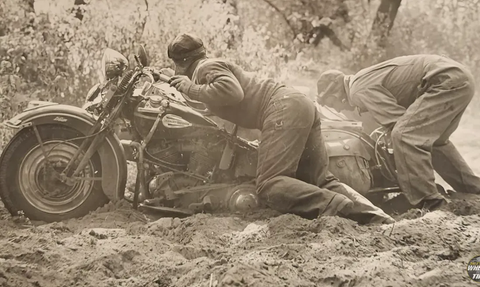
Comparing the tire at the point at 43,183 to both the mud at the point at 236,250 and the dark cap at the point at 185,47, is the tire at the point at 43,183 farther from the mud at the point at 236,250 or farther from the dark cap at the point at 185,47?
the dark cap at the point at 185,47

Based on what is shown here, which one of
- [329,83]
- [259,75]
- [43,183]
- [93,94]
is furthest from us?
[329,83]

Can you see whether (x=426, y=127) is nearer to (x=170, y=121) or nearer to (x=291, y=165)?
(x=291, y=165)

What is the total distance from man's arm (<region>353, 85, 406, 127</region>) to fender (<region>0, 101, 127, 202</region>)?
54.1 inches

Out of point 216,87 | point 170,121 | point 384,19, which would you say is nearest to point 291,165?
point 216,87

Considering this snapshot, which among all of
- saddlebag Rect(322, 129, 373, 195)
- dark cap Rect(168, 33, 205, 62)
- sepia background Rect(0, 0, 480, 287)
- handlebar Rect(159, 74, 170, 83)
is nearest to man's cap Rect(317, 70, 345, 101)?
sepia background Rect(0, 0, 480, 287)

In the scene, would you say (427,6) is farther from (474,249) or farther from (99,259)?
(99,259)

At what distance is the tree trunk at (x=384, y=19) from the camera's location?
10.9ft

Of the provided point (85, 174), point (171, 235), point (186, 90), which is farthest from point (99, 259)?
point (186, 90)

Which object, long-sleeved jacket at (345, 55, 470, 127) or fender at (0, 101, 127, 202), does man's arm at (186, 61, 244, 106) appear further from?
long-sleeved jacket at (345, 55, 470, 127)

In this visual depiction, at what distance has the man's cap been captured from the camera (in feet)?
10.4

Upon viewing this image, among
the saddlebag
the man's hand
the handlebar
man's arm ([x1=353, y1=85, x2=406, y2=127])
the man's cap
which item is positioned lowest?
the saddlebag

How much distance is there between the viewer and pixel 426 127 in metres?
2.94

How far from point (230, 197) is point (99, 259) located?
880 millimetres

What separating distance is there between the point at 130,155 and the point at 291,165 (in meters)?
0.85
